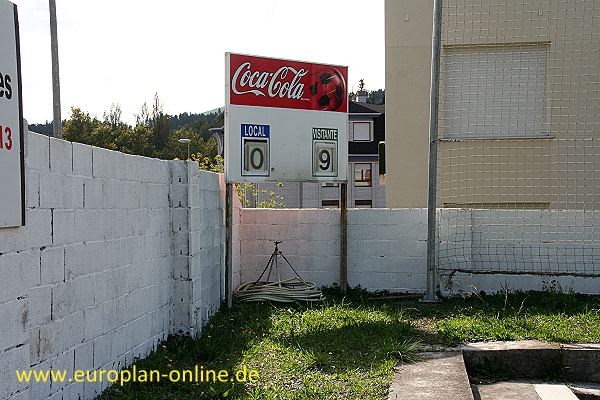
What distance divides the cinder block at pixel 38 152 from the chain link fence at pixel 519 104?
852 centimetres

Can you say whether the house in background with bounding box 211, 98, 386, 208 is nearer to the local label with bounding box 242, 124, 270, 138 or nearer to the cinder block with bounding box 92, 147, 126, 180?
the local label with bounding box 242, 124, 270, 138

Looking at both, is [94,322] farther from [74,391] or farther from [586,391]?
[586,391]

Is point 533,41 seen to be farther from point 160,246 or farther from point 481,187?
point 160,246

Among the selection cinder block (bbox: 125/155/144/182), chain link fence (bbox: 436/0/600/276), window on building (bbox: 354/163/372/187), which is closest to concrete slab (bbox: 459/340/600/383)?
cinder block (bbox: 125/155/144/182)

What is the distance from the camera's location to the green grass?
5.95 meters

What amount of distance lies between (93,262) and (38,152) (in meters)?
1.20

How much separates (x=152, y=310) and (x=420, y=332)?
109 inches

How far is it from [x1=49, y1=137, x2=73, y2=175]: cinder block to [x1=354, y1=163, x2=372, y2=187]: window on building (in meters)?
46.8

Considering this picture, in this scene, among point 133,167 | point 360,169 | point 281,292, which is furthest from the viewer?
point 360,169

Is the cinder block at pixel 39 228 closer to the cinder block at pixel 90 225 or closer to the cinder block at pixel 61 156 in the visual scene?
the cinder block at pixel 61 156

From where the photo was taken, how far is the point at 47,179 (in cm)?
477

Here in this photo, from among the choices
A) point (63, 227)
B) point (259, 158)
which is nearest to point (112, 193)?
point (63, 227)

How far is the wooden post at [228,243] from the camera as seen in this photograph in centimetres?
980

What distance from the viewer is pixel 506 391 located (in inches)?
262
